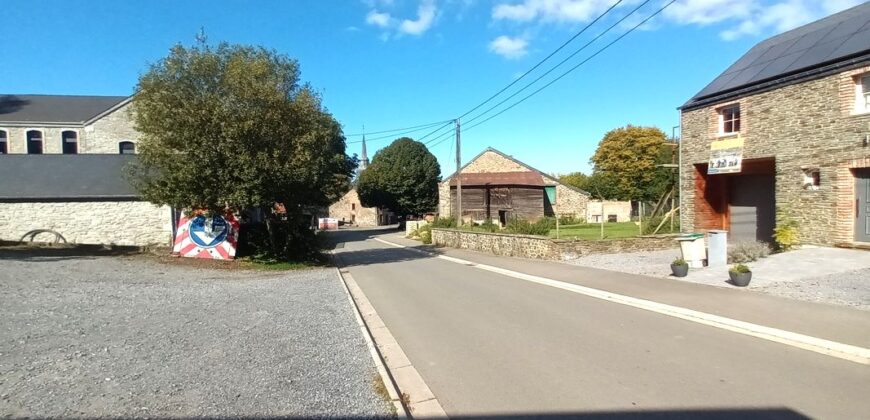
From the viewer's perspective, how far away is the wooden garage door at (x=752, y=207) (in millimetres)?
18062

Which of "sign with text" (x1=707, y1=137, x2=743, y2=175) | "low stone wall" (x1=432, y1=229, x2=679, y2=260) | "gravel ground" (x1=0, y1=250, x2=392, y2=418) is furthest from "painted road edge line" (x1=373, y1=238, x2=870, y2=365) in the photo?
"sign with text" (x1=707, y1=137, x2=743, y2=175)

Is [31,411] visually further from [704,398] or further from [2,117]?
[2,117]

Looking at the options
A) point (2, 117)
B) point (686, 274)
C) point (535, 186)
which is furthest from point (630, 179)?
point (2, 117)

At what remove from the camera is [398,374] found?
18.6 feet

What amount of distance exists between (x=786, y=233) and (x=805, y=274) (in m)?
4.35

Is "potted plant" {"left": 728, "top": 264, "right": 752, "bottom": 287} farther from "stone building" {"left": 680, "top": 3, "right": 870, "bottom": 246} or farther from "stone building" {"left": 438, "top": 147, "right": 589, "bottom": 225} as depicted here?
"stone building" {"left": 438, "top": 147, "right": 589, "bottom": 225}

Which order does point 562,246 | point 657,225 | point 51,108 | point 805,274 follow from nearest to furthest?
point 805,274, point 562,246, point 657,225, point 51,108

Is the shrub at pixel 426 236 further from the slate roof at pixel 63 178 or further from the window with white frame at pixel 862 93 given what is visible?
the window with white frame at pixel 862 93

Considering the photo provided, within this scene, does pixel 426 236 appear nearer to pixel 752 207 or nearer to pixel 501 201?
pixel 501 201

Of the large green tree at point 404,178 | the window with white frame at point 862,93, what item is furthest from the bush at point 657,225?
the large green tree at point 404,178

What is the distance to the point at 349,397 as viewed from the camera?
187 inches

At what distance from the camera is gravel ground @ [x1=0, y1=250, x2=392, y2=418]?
4453 millimetres

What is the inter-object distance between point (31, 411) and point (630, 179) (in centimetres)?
6441

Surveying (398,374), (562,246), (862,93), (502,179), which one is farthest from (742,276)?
(502,179)
